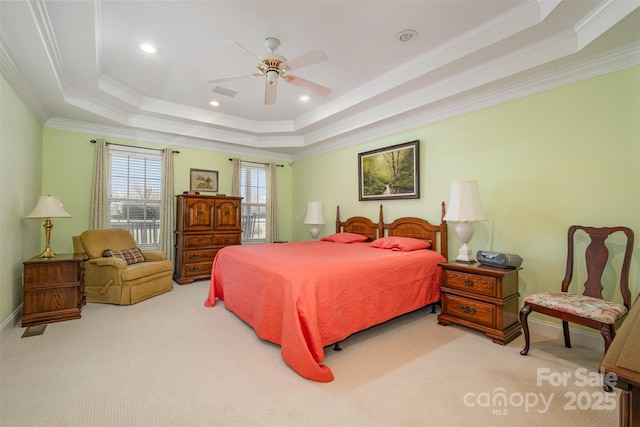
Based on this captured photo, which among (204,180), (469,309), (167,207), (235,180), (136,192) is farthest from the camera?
(235,180)

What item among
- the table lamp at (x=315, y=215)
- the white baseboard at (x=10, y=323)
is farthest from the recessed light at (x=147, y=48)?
the table lamp at (x=315, y=215)

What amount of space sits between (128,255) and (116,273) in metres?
0.46

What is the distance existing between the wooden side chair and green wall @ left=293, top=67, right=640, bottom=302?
189 mm

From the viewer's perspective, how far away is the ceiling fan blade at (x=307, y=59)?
2527 mm

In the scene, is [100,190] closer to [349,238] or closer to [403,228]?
[349,238]

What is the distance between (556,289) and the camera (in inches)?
115

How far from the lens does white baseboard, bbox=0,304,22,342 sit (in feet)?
9.13

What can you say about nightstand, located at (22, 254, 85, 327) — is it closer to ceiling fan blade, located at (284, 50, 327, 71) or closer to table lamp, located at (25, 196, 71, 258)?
table lamp, located at (25, 196, 71, 258)

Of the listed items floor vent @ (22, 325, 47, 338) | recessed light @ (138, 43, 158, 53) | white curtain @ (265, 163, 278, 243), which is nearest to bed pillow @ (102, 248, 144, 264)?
floor vent @ (22, 325, 47, 338)

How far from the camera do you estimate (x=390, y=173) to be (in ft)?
14.9

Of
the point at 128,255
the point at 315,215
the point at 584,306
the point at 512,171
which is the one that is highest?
the point at 512,171

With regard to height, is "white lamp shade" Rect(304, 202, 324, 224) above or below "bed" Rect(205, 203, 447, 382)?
above

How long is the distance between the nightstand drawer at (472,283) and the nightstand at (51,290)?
425 centimetres

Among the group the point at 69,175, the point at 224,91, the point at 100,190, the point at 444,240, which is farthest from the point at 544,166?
the point at 69,175
